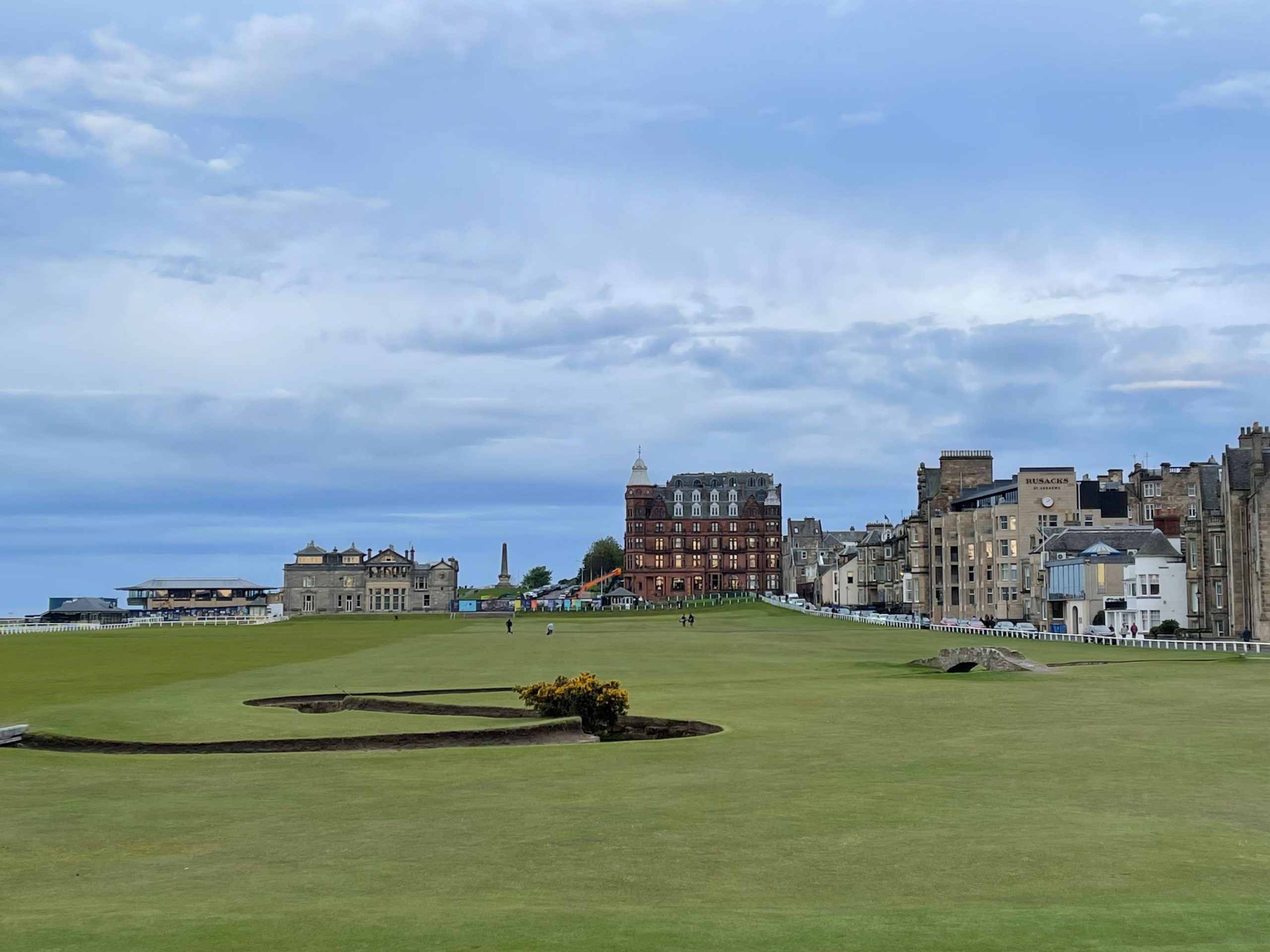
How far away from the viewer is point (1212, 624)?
97000mm

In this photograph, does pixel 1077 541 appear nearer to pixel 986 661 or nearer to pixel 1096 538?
pixel 1096 538

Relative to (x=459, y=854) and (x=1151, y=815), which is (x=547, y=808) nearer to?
(x=459, y=854)

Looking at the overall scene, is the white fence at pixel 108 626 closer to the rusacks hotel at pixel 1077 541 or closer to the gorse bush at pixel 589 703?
the rusacks hotel at pixel 1077 541

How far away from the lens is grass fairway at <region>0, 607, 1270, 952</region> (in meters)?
12.6

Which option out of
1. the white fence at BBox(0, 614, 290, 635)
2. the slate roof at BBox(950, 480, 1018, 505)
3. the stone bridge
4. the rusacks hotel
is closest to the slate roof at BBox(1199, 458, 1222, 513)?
the rusacks hotel

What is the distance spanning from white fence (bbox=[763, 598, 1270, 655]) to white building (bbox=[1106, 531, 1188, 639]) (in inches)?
218

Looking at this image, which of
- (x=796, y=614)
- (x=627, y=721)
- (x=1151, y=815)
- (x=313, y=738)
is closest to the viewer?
(x=1151, y=815)

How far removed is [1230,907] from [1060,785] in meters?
9.36

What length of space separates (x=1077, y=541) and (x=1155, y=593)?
15.8 meters

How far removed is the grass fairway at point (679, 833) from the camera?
41.3ft

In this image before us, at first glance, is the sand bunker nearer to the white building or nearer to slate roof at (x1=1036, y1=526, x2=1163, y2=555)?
the white building

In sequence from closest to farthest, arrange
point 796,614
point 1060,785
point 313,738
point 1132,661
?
1. point 1060,785
2. point 313,738
3. point 1132,661
4. point 796,614

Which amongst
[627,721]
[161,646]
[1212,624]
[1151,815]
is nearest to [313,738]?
A: [627,721]

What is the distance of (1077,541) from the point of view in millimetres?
119062
